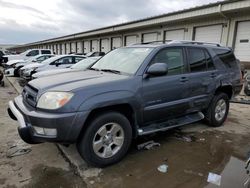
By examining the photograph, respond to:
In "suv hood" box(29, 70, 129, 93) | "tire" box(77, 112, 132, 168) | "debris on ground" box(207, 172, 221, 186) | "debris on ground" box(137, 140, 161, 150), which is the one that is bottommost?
"debris on ground" box(207, 172, 221, 186)

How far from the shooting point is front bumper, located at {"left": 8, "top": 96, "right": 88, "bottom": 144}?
111 inches

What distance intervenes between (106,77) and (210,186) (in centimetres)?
211

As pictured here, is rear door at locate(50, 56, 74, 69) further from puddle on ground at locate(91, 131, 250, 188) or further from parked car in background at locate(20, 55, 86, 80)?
puddle on ground at locate(91, 131, 250, 188)

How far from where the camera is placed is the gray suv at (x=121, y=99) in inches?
115

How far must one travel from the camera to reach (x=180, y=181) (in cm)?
306

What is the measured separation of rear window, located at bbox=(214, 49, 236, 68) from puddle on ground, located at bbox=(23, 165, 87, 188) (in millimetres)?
4003

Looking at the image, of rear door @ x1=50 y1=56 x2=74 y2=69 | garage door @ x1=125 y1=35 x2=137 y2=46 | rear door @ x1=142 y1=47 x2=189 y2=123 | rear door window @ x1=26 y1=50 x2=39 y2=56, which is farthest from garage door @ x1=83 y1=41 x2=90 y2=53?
rear door @ x1=142 y1=47 x2=189 y2=123

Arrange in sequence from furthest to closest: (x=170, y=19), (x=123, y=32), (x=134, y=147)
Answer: (x=123, y=32) < (x=170, y=19) < (x=134, y=147)

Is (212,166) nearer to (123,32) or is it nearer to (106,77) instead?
(106,77)

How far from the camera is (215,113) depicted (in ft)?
16.9

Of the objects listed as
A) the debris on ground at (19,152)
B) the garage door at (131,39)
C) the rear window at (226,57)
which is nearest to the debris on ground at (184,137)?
the rear window at (226,57)

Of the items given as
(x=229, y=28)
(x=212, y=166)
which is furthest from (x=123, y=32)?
(x=212, y=166)

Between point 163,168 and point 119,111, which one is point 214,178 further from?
point 119,111

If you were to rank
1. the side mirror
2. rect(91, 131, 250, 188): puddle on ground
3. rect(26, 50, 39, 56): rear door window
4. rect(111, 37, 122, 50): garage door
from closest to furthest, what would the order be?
rect(91, 131, 250, 188): puddle on ground < the side mirror < rect(26, 50, 39, 56): rear door window < rect(111, 37, 122, 50): garage door
